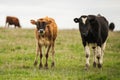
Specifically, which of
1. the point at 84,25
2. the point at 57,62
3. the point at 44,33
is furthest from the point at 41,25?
the point at 57,62

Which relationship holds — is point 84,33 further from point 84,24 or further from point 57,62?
point 57,62

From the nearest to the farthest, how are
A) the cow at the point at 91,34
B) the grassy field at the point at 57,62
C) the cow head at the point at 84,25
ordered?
the grassy field at the point at 57,62 < the cow head at the point at 84,25 < the cow at the point at 91,34

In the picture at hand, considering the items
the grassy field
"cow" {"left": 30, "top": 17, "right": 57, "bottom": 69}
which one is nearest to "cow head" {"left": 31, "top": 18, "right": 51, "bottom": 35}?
"cow" {"left": 30, "top": 17, "right": 57, "bottom": 69}

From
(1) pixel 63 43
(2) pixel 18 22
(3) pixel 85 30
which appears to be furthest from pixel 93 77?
(2) pixel 18 22

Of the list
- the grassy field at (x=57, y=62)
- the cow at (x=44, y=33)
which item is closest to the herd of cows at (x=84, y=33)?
the cow at (x=44, y=33)

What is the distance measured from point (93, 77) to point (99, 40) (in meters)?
4.50

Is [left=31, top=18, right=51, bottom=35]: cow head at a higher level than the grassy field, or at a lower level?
higher

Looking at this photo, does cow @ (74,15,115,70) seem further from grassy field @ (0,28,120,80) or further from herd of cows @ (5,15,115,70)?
grassy field @ (0,28,120,80)

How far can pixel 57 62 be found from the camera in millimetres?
20828

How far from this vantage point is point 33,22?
19125mm

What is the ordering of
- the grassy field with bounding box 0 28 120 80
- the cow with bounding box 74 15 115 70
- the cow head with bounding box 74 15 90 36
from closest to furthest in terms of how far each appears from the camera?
the grassy field with bounding box 0 28 120 80 → the cow head with bounding box 74 15 90 36 → the cow with bounding box 74 15 115 70

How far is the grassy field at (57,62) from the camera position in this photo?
49.4 feet

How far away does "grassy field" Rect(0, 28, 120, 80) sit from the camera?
15.1 meters

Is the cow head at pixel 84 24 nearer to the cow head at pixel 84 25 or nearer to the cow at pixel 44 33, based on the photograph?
the cow head at pixel 84 25
